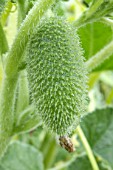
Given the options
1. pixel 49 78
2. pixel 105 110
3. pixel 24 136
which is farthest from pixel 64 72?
pixel 24 136

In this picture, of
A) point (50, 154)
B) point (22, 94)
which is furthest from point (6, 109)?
point (50, 154)

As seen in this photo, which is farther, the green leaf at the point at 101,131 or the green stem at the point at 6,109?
the green leaf at the point at 101,131

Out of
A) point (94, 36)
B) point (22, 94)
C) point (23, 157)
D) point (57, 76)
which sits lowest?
point (23, 157)

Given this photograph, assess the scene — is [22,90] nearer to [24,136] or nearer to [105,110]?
[105,110]

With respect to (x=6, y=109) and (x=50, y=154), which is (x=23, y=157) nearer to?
(x=50, y=154)

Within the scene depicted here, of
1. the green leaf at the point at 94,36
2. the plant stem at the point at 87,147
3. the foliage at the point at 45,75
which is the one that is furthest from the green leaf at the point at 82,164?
the green leaf at the point at 94,36

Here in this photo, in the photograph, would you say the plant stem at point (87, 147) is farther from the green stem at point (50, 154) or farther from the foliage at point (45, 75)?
the green stem at point (50, 154)

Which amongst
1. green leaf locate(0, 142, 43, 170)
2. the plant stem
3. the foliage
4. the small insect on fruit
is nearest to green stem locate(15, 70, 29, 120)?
the foliage
